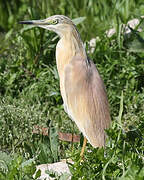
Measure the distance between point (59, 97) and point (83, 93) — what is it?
112 cm

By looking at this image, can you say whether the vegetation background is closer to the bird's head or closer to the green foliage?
the green foliage

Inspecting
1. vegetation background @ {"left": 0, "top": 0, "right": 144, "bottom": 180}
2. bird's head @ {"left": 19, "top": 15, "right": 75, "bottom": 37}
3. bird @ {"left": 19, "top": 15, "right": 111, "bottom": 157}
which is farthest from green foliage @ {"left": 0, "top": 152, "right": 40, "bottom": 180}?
bird's head @ {"left": 19, "top": 15, "right": 75, "bottom": 37}

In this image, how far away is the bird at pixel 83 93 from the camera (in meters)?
3.31

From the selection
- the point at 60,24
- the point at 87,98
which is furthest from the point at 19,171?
the point at 60,24

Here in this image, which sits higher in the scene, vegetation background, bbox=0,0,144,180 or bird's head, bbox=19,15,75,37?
bird's head, bbox=19,15,75,37


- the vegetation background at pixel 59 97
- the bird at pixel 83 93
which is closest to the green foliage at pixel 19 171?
the vegetation background at pixel 59 97

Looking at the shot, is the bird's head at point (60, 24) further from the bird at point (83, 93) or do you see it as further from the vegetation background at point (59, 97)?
the vegetation background at point (59, 97)

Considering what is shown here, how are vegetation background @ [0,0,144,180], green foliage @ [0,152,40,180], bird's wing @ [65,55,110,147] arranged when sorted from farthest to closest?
bird's wing @ [65,55,110,147] → vegetation background @ [0,0,144,180] → green foliage @ [0,152,40,180]

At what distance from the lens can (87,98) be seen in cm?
332

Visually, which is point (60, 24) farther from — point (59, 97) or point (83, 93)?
point (59, 97)

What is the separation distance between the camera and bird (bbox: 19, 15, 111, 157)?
10.9 ft

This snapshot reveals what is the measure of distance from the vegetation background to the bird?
0.16 meters

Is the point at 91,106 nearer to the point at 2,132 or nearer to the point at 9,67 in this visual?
the point at 2,132

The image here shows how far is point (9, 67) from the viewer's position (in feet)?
15.2
